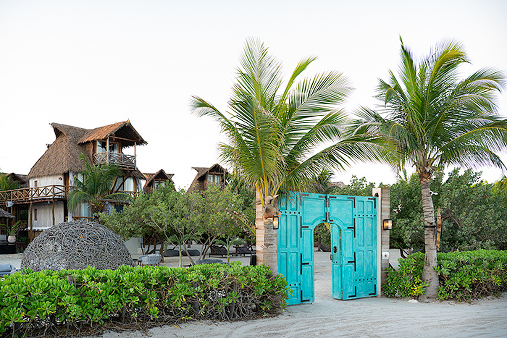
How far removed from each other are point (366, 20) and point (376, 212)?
541cm

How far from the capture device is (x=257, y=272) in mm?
7910

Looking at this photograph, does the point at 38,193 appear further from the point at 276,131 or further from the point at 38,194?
the point at 276,131

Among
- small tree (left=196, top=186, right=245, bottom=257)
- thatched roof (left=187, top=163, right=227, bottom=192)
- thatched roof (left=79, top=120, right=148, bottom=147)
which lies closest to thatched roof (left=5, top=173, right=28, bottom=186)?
thatched roof (left=79, top=120, right=148, bottom=147)

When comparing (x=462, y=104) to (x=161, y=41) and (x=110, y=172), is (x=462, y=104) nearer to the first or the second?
(x=161, y=41)

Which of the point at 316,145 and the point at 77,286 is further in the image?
the point at 316,145

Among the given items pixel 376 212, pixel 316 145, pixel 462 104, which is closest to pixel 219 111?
pixel 316 145

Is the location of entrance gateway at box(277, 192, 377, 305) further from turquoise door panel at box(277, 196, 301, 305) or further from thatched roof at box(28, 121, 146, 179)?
thatched roof at box(28, 121, 146, 179)

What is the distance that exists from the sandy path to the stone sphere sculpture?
361cm

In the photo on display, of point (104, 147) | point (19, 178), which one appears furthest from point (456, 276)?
point (19, 178)

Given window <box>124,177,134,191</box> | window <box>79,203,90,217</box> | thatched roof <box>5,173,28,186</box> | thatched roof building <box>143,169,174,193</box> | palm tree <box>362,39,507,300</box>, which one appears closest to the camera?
palm tree <box>362,39,507,300</box>

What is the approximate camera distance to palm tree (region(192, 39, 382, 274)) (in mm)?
8016

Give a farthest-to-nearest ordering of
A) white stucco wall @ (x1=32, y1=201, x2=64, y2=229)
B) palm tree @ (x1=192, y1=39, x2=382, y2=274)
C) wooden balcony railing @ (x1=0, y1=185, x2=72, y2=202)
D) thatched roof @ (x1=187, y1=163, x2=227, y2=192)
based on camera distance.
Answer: thatched roof @ (x1=187, y1=163, x2=227, y2=192), white stucco wall @ (x1=32, y1=201, x2=64, y2=229), wooden balcony railing @ (x1=0, y1=185, x2=72, y2=202), palm tree @ (x1=192, y1=39, x2=382, y2=274)

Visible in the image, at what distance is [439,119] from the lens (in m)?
9.64

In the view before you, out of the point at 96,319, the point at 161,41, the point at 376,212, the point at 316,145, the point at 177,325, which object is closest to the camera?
the point at 96,319
